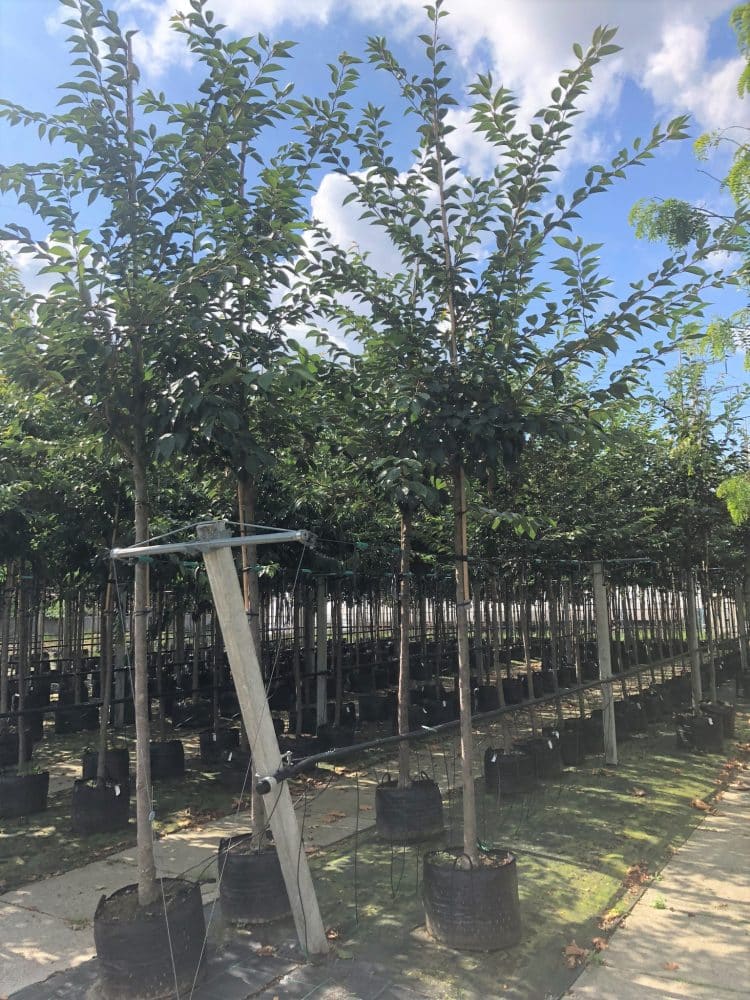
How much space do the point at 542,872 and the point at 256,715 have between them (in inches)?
106

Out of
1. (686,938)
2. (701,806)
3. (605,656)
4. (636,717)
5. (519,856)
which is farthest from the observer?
(636,717)

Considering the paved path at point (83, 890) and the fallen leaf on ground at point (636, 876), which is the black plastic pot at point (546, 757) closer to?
the paved path at point (83, 890)

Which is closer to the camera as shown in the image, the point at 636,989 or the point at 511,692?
the point at 636,989

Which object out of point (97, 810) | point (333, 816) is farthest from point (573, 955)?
point (97, 810)

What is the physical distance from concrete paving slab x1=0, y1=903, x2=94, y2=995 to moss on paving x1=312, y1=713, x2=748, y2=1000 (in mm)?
1457

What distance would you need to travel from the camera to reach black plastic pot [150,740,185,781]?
783 centimetres

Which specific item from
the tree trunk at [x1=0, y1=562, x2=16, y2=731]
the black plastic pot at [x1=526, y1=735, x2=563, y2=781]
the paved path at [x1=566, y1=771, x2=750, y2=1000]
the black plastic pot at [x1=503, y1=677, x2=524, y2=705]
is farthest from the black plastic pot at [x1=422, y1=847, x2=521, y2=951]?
the black plastic pot at [x1=503, y1=677, x2=524, y2=705]

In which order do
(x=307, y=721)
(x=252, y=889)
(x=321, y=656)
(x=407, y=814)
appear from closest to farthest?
(x=252, y=889) → (x=407, y=814) → (x=307, y=721) → (x=321, y=656)

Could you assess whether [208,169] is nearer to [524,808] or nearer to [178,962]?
[178,962]

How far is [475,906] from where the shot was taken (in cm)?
373

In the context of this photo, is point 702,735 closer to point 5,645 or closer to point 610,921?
point 610,921

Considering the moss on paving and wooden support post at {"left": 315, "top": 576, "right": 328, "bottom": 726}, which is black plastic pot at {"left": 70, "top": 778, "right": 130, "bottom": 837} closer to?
the moss on paving

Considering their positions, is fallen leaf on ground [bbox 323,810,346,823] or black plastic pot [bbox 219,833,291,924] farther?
fallen leaf on ground [bbox 323,810,346,823]

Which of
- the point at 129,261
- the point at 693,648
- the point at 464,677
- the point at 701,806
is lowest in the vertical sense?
the point at 701,806
